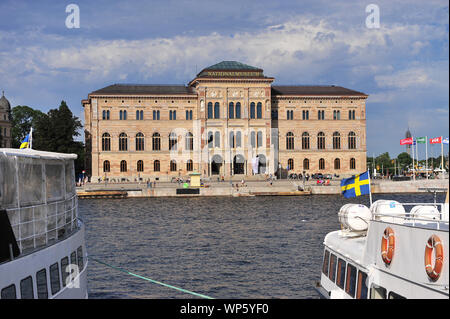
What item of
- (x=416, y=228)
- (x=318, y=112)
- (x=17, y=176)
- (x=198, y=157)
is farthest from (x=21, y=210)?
(x=318, y=112)

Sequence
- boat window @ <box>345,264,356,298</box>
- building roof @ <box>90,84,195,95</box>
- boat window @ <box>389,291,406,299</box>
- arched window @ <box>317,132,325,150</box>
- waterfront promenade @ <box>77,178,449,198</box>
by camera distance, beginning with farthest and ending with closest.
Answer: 1. arched window @ <box>317,132,325,150</box>
2. building roof @ <box>90,84,195,95</box>
3. waterfront promenade @ <box>77,178,449,198</box>
4. boat window @ <box>345,264,356,298</box>
5. boat window @ <box>389,291,406,299</box>

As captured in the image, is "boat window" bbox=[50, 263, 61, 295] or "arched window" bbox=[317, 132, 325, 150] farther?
"arched window" bbox=[317, 132, 325, 150]

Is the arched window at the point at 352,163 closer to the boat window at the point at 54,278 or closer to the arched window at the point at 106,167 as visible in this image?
the arched window at the point at 106,167

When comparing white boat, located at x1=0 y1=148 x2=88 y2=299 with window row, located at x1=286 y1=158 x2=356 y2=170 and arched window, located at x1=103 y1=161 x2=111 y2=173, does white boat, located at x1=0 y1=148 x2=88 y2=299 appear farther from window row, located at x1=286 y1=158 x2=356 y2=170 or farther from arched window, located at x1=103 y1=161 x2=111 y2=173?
window row, located at x1=286 y1=158 x2=356 y2=170

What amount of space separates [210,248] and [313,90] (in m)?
83.8

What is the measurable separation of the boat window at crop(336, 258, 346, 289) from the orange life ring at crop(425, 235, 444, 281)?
19.8 ft

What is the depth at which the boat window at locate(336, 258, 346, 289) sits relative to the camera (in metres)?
17.1

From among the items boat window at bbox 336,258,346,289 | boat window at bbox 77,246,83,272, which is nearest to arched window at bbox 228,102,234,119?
boat window at bbox 77,246,83,272

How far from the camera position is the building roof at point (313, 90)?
11506 centimetres

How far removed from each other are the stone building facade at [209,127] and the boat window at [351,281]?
90741 mm

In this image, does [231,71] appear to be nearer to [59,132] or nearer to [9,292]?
[59,132]

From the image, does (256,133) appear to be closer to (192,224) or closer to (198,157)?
(198,157)

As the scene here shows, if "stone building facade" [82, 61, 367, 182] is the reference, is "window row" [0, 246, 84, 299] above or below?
below

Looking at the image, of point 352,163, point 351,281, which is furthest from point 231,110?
point 351,281
